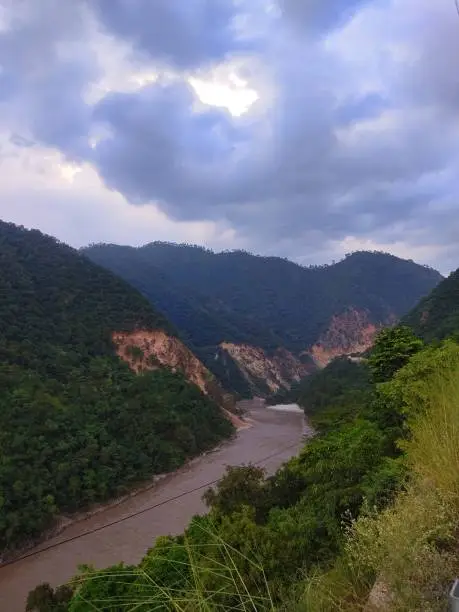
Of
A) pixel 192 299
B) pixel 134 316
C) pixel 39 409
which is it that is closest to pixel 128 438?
pixel 39 409

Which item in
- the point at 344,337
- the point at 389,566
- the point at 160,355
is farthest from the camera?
the point at 344,337

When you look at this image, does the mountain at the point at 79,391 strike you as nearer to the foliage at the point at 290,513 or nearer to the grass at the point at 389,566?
the foliage at the point at 290,513

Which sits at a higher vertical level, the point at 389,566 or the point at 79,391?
the point at 79,391

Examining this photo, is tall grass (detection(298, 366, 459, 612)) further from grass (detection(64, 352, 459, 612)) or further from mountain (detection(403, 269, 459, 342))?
mountain (detection(403, 269, 459, 342))

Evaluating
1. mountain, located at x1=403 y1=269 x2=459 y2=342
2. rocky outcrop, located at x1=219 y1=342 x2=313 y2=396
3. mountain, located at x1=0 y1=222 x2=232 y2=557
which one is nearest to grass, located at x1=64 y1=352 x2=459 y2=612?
mountain, located at x1=0 y1=222 x2=232 y2=557

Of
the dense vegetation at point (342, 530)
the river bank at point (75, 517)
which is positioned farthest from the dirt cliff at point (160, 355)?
the dense vegetation at point (342, 530)

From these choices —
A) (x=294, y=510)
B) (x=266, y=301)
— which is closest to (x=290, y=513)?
(x=294, y=510)

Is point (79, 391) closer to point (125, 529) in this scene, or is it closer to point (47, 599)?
point (125, 529)
